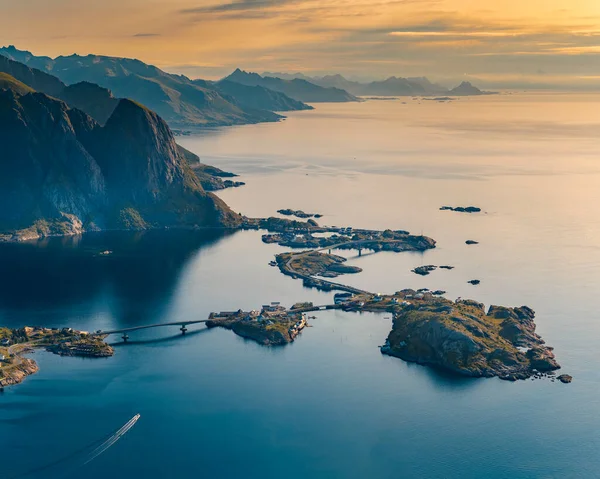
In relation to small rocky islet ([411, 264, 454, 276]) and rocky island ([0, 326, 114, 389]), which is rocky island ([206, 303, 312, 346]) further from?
small rocky islet ([411, 264, 454, 276])

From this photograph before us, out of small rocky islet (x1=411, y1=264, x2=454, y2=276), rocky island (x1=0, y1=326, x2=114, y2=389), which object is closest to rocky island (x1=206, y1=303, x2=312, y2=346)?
rocky island (x1=0, y1=326, x2=114, y2=389)

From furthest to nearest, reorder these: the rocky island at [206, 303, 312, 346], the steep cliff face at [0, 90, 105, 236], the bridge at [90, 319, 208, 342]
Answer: the steep cliff face at [0, 90, 105, 236], the bridge at [90, 319, 208, 342], the rocky island at [206, 303, 312, 346]

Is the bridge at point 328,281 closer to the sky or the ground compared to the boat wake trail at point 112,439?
closer to the sky

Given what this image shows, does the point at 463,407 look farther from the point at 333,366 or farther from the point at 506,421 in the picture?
the point at 333,366

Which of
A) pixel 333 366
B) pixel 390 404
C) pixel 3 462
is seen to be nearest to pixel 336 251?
pixel 333 366

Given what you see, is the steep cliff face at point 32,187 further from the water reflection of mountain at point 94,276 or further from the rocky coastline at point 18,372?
the rocky coastline at point 18,372

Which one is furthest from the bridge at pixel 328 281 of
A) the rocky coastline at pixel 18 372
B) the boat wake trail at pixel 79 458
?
the boat wake trail at pixel 79 458
